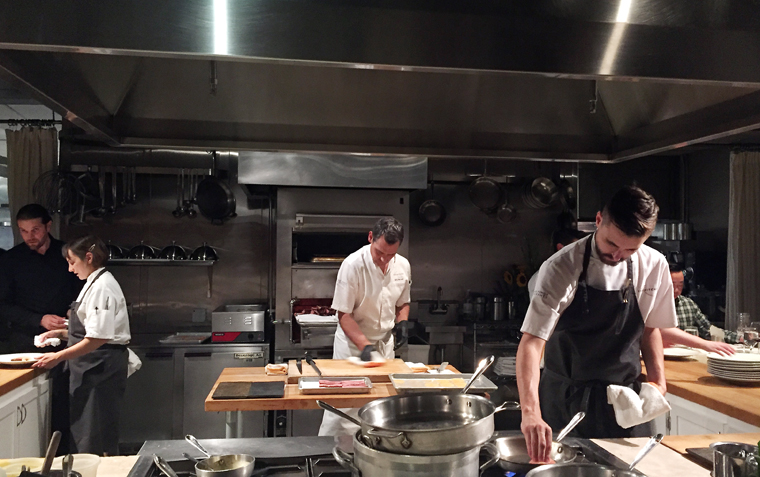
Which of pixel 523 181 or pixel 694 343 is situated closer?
pixel 694 343

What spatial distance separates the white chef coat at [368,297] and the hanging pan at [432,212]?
6.57 ft

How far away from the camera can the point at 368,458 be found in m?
1.23

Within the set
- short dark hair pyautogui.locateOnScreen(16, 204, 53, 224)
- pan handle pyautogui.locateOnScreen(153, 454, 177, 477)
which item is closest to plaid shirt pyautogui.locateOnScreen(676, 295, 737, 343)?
pan handle pyautogui.locateOnScreen(153, 454, 177, 477)

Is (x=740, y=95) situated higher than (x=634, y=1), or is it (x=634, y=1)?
(x=634, y=1)

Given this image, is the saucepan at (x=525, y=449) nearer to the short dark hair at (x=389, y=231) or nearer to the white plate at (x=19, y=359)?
the short dark hair at (x=389, y=231)

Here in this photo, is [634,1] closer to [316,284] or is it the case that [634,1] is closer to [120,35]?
[120,35]

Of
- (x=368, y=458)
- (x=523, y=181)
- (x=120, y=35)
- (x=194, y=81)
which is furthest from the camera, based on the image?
(x=523, y=181)

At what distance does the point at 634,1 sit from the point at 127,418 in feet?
17.1

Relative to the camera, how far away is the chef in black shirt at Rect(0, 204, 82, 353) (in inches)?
173

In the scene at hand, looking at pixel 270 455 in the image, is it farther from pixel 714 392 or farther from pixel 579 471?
pixel 714 392

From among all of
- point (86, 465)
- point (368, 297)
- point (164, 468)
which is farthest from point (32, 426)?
point (164, 468)

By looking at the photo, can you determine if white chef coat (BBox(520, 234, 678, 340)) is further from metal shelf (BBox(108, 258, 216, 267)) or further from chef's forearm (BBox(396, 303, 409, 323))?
metal shelf (BBox(108, 258, 216, 267))

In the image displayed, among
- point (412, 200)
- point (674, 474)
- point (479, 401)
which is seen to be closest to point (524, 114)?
point (479, 401)

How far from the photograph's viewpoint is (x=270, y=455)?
66.7 inches
